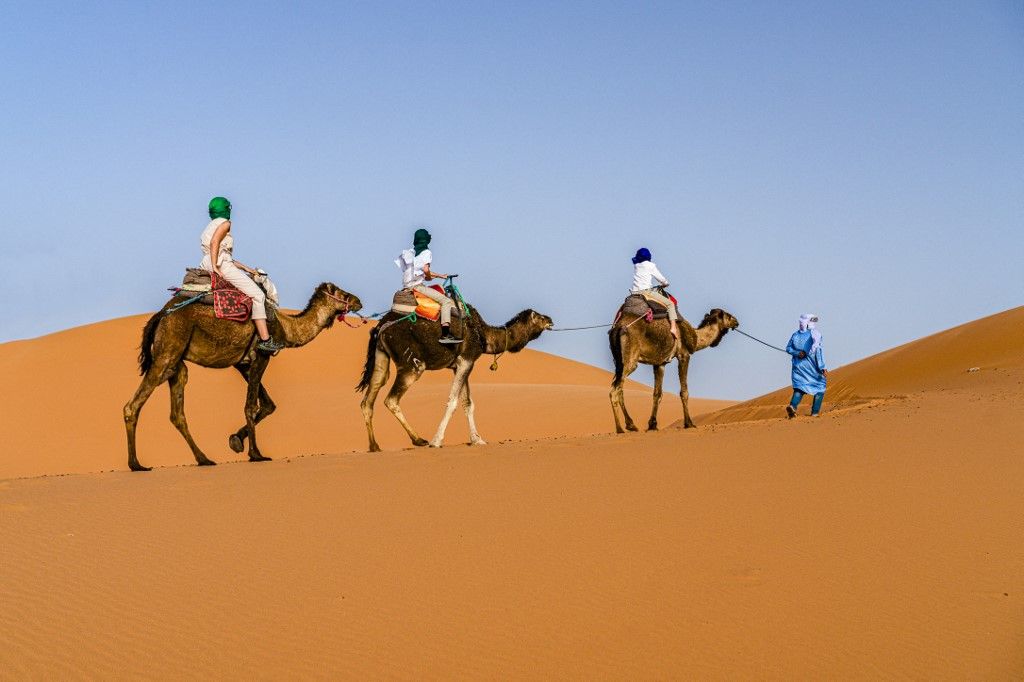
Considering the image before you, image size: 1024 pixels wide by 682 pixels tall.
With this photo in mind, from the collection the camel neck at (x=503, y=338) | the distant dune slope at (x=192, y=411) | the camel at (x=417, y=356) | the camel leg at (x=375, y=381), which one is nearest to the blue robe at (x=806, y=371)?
the camel neck at (x=503, y=338)

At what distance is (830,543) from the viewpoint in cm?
833

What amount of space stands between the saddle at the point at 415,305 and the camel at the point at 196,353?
4.53 feet

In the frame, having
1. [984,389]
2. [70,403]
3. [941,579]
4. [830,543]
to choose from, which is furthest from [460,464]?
[70,403]

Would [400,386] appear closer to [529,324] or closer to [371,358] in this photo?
[371,358]

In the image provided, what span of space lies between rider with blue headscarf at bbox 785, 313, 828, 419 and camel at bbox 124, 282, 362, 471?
8.66m

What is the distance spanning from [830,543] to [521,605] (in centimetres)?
264

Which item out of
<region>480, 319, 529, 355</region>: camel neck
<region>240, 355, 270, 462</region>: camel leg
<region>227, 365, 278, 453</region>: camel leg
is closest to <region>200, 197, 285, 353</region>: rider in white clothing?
<region>240, 355, 270, 462</region>: camel leg

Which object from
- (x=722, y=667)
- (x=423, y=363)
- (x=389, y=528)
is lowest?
(x=722, y=667)

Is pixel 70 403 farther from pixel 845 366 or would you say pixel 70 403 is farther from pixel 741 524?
pixel 741 524

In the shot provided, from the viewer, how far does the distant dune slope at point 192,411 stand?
99.5ft

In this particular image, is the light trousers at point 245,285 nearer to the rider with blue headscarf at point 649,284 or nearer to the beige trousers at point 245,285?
the beige trousers at point 245,285

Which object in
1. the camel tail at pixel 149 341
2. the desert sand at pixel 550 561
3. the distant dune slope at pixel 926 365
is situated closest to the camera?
the desert sand at pixel 550 561

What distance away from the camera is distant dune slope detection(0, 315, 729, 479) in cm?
3031

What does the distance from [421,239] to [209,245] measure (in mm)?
3036
